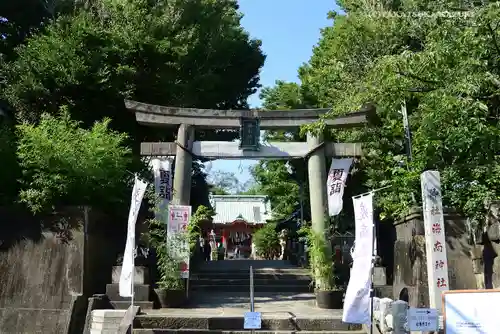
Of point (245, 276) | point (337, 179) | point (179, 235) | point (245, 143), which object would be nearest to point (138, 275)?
point (179, 235)

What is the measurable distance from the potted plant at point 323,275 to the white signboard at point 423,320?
5.04 meters

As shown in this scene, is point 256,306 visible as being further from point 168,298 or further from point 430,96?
point 430,96

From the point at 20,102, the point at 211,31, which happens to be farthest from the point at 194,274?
the point at 211,31

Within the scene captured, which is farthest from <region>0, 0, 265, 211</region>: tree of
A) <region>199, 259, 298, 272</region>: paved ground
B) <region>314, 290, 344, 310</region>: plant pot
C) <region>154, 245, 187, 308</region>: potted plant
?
<region>314, 290, 344, 310</region>: plant pot

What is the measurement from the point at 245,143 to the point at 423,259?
224 inches

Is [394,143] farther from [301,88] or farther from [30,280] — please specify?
[30,280]

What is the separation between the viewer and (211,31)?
1834cm

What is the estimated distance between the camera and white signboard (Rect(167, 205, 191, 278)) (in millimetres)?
11461

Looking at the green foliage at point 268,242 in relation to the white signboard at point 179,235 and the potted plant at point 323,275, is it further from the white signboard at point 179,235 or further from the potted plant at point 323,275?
the white signboard at point 179,235

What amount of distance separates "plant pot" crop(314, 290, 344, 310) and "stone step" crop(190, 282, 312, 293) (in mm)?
2569

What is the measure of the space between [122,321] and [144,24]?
974 centimetres

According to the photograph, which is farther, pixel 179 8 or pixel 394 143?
pixel 179 8

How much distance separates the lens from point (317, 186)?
13461mm

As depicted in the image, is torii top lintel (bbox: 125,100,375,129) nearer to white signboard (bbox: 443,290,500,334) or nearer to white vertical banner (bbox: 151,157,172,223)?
white vertical banner (bbox: 151,157,172,223)
